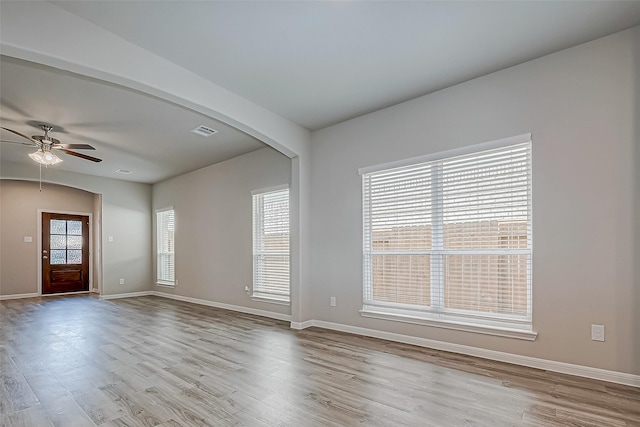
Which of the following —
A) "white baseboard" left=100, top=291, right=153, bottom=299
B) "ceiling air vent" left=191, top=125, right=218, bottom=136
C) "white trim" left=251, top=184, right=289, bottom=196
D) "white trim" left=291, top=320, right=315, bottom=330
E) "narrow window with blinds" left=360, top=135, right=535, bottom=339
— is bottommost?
"white baseboard" left=100, top=291, right=153, bottom=299

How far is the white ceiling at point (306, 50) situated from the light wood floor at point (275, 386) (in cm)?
279

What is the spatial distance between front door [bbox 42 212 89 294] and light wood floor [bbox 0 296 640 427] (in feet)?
16.3

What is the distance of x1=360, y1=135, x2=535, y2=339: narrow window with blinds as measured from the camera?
3322 mm

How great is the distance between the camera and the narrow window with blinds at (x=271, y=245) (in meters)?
5.57

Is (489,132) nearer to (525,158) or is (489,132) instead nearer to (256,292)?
(525,158)

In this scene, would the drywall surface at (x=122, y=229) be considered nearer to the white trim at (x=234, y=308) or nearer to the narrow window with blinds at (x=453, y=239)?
the white trim at (x=234, y=308)

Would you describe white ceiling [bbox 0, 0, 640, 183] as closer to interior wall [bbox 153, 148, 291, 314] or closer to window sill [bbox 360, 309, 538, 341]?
interior wall [bbox 153, 148, 291, 314]

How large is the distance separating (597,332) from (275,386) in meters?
2.68

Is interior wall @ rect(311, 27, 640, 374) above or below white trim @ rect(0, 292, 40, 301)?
above

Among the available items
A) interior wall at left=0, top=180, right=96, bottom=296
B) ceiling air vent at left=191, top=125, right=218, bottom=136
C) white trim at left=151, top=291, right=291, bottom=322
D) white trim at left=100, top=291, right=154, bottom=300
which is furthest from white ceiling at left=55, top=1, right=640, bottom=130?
interior wall at left=0, top=180, right=96, bottom=296

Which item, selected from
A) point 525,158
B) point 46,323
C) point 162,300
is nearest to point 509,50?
point 525,158

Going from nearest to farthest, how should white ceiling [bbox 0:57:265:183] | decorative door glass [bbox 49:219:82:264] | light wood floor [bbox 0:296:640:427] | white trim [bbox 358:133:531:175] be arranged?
light wood floor [bbox 0:296:640:427] < white trim [bbox 358:133:531:175] < white ceiling [bbox 0:57:265:183] < decorative door glass [bbox 49:219:82:264]

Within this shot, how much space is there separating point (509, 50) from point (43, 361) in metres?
5.37

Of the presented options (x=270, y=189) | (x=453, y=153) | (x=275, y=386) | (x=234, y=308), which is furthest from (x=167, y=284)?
(x=453, y=153)
